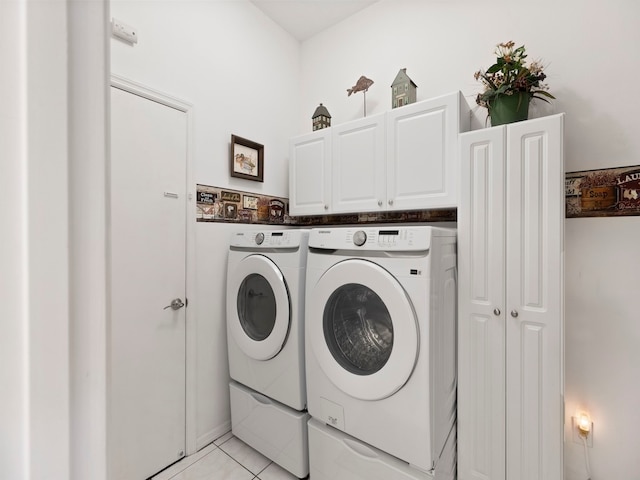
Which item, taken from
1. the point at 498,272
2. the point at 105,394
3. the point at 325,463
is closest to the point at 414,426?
the point at 325,463

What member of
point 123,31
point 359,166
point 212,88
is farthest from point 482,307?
point 123,31

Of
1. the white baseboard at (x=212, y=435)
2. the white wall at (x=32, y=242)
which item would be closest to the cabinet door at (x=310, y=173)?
the white baseboard at (x=212, y=435)

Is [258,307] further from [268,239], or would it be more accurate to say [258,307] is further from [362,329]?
[362,329]

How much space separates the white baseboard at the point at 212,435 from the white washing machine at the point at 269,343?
0.34ft

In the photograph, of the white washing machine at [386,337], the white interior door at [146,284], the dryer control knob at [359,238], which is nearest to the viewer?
the white washing machine at [386,337]

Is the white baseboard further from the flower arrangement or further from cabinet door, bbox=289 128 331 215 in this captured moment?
the flower arrangement

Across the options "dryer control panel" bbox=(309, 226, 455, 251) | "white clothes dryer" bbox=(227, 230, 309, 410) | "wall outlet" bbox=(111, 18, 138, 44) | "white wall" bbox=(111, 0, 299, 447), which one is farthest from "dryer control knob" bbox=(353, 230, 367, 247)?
"wall outlet" bbox=(111, 18, 138, 44)

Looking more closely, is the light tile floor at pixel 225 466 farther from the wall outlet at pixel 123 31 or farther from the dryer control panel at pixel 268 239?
the wall outlet at pixel 123 31

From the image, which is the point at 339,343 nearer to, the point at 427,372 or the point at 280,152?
the point at 427,372

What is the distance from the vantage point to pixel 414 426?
1209 mm

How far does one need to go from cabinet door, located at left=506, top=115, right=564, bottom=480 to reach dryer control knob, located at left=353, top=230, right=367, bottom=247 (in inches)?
26.8

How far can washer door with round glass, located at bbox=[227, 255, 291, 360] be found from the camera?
1.64 m

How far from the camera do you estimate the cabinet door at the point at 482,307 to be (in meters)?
1.39

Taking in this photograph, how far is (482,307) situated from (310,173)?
1440 mm
